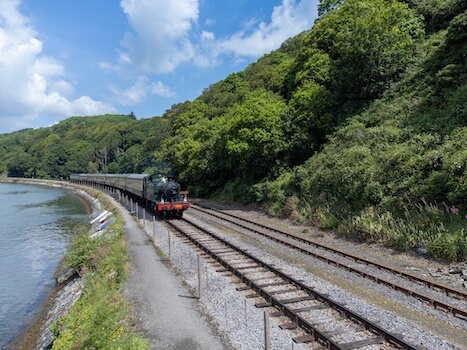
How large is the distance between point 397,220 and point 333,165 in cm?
645

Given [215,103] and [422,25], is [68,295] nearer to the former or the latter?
[422,25]

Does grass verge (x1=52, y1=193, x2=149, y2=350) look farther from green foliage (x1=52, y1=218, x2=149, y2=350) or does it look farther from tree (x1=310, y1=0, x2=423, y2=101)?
tree (x1=310, y1=0, x2=423, y2=101)

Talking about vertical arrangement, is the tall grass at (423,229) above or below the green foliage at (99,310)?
above

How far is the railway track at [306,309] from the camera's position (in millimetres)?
6848

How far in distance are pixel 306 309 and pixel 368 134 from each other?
1445cm

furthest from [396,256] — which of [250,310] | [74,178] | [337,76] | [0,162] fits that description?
[0,162]

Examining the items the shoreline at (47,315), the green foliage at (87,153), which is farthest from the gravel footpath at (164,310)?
the green foliage at (87,153)

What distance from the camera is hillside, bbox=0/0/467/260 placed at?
13656mm

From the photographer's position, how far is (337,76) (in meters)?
25.7

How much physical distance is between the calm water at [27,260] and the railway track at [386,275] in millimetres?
10729

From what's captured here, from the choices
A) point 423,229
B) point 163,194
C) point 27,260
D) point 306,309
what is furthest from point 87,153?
point 306,309

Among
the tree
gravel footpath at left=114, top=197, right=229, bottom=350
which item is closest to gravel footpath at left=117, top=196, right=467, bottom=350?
gravel footpath at left=114, top=197, right=229, bottom=350

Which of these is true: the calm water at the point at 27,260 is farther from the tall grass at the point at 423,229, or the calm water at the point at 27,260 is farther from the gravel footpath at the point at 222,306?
the tall grass at the point at 423,229

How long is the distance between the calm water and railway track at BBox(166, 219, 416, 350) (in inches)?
318
